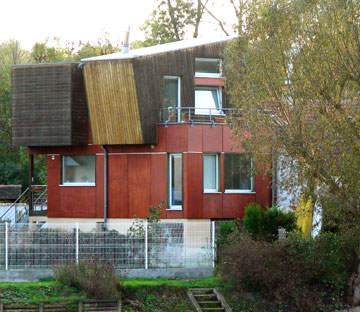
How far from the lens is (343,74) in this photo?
52.9 feet

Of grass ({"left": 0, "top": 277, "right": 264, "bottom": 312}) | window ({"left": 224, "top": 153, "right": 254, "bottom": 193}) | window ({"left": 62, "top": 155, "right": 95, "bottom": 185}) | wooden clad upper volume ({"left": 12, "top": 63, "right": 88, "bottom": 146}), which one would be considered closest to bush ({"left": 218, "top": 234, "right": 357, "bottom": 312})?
grass ({"left": 0, "top": 277, "right": 264, "bottom": 312})

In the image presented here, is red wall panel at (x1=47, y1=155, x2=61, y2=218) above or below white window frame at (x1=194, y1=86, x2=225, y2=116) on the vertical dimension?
below

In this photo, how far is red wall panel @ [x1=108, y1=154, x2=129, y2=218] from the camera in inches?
985

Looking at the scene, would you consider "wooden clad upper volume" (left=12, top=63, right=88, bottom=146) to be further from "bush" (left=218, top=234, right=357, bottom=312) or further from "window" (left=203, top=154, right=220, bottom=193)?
"bush" (left=218, top=234, right=357, bottom=312)

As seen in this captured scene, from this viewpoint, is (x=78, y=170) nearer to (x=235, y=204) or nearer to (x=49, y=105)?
(x=49, y=105)

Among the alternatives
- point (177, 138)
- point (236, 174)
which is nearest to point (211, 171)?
point (236, 174)

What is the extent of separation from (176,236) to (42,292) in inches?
166

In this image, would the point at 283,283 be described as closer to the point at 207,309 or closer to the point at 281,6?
the point at 207,309

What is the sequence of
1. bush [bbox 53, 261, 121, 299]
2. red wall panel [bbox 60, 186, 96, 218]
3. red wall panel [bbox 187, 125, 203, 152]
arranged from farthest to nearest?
1. red wall panel [bbox 60, 186, 96, 218]
2. red wall panel [bbox 187, 125, 203, 152]
3. bush [bbox 53, 261, 121, 299]

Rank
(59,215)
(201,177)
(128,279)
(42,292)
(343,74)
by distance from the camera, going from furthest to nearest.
→ (59,215) → (201,177) → (128,279) → (42,292) → (343,74)

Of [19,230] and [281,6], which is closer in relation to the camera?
[281,6]

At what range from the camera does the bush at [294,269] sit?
58.7 ft

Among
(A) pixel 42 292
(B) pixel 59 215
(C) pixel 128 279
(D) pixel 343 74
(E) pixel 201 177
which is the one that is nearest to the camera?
(D) pixel 343 74

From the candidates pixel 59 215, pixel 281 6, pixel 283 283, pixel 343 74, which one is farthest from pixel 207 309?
pixel 59 215
